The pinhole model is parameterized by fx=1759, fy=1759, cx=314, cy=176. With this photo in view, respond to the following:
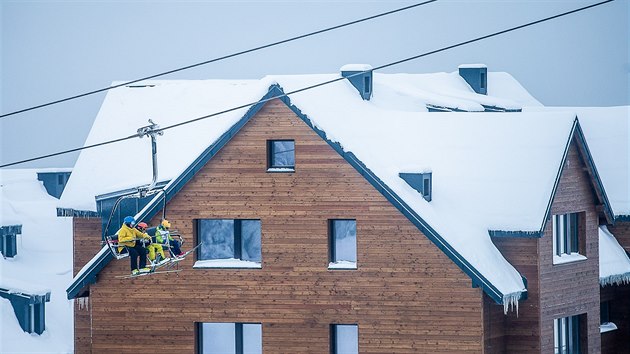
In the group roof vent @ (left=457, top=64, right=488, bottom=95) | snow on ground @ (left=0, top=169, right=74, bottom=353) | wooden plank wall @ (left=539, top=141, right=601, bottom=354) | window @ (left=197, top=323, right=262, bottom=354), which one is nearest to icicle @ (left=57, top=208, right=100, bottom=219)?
snow on ground @ (left=0, top=169, right=74, bottom=353)

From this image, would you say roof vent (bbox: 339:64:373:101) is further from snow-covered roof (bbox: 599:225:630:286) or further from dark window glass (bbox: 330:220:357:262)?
snow-covered roof (bbox: 599:225:630:286)

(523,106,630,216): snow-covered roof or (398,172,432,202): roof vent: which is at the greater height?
(523,106,630,216): snow-covered roof

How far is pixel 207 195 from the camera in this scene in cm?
5184

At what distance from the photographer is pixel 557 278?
174 ft

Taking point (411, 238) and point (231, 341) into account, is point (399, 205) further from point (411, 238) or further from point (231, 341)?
point (231, 341)

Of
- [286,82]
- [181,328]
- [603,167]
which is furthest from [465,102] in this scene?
[181,328]

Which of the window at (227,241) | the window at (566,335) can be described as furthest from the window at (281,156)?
the window at (566,335)

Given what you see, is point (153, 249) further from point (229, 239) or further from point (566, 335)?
point (566, 335)

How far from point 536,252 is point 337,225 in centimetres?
593

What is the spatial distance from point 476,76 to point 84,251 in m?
18.9

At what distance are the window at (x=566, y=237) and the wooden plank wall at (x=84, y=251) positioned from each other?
602 inches

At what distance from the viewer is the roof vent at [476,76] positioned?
69.4 metres

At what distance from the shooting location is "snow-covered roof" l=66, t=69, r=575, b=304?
2013 inches

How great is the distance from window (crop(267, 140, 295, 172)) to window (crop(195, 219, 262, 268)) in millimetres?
1738
